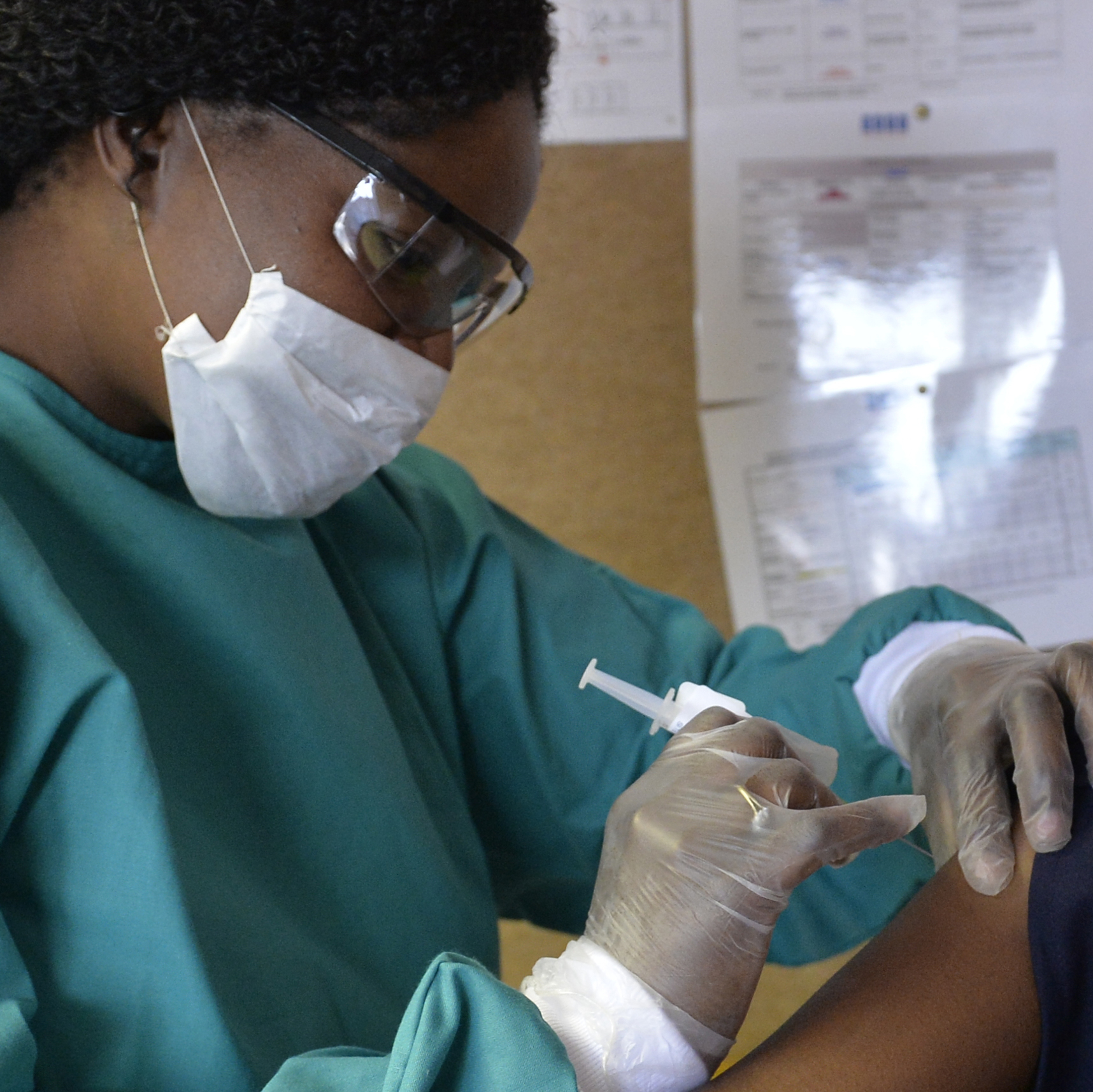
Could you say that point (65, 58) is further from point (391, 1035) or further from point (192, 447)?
point (391, 1035)

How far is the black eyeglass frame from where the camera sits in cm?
73

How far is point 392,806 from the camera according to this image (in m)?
0.88

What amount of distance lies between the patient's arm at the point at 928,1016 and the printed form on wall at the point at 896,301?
2.40 ft

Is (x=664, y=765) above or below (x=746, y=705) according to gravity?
above

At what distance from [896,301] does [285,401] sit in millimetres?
870

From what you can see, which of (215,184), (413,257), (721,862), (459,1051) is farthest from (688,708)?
(215,184)

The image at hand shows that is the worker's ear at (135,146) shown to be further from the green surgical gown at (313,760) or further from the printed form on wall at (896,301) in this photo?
the printed form on wall at (896,301)

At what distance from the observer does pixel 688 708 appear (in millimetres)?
730

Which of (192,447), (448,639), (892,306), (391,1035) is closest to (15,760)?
(192,447)

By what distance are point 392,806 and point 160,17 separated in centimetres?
58

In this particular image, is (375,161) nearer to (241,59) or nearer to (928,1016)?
(241,59)

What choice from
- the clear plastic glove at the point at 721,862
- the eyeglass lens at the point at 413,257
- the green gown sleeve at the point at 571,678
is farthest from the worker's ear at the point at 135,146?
the clear plastic glove at the point at 721,862

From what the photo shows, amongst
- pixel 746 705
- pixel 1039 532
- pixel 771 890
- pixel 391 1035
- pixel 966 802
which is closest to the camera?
pixel 771 890

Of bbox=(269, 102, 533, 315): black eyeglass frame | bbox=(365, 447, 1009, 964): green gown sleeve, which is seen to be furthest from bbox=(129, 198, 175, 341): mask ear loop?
bbox=(365, 447, 1009, 964): green gown sleeve
